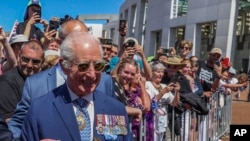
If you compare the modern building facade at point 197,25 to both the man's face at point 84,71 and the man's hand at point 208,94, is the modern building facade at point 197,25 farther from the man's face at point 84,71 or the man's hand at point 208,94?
the man's face at point 84,71

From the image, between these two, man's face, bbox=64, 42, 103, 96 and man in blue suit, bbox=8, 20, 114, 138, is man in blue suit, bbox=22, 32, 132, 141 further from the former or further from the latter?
man in blue suit, bbox=8, 20, 114, 138

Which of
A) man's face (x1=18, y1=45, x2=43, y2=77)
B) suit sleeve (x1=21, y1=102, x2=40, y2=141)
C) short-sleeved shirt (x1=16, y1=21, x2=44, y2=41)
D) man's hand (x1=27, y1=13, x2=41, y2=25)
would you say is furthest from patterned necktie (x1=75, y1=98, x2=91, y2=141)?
short-sleeved shirt (x1=16, y1=21, x2=44, y2=41)

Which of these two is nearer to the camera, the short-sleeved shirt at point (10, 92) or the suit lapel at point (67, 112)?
the suit lapel at point (67, 112)

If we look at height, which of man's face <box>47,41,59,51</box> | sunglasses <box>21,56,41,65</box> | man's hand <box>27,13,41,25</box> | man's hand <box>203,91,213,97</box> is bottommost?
man's hand <box>203,91,213,97</box>

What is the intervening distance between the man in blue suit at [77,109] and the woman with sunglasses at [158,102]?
2.59 meters

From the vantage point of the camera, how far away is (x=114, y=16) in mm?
84000

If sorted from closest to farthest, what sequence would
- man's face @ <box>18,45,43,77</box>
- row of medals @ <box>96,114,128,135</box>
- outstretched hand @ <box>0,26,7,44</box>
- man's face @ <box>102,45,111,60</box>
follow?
1. row of medals @ <box>96,114,128,135</box>
2. man's face @ <box>18,45,43,77</box>
3. outstretched hand @ <box>0,26,7,44</box>
4. man's face @ <box>102,45,111,60</box>

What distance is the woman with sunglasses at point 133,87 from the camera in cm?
419

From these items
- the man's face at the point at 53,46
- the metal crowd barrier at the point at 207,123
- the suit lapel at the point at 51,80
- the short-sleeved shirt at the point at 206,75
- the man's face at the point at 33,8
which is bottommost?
the metal crowd barrier at the point at 207,123

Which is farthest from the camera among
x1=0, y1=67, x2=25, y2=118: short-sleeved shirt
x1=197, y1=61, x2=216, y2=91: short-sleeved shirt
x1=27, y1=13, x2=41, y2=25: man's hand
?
x1=197, y1=61, x2=216, y2=91: short-sleeved shirt

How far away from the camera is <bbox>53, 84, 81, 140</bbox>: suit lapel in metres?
2.18

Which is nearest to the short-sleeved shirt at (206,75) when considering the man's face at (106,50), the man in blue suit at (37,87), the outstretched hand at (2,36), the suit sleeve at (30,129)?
the man's face at (106,50)

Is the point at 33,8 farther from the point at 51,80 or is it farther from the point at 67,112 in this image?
the point at 67,112

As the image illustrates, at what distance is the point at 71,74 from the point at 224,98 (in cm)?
791
